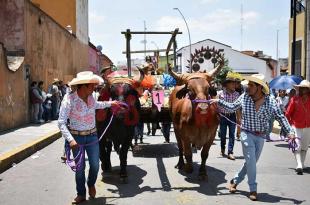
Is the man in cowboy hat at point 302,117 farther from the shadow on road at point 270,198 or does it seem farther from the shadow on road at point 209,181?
the shadow on road at point 270,198

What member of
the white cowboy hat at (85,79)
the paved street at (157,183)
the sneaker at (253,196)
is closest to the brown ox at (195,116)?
the paved street at (157,183)

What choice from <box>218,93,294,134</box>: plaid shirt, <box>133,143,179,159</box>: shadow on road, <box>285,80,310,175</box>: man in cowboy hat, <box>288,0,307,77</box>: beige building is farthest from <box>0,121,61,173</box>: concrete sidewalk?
<box>288,0,307,77</box>: beige building

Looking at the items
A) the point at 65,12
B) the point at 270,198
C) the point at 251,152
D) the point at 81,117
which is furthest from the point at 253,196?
the point at 65,12

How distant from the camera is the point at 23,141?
12.7 metres

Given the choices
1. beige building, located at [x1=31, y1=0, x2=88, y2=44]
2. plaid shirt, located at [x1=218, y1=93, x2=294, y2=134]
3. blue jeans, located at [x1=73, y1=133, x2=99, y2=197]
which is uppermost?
beige building, located at [x1=31, y1=0, x2=88, y2=44]

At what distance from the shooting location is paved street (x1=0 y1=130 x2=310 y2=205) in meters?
7.02

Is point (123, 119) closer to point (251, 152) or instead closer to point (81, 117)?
point (81, 117)

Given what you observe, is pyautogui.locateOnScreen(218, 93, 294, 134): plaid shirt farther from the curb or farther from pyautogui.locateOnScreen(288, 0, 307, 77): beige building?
pyautogui.locateOnScreen(288, 0, 307, 77): beige building

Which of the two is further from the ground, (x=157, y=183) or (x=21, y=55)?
(x=21, y=55)

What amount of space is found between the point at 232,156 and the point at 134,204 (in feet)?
14.5

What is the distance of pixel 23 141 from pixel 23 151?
1.70 m

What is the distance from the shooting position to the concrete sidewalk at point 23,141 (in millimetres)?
10102

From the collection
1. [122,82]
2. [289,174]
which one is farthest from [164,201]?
[289,174]

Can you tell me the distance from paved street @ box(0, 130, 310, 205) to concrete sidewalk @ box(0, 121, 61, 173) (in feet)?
0.72
